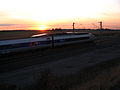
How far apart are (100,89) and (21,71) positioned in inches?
407

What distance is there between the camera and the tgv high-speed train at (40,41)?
87.6 feet

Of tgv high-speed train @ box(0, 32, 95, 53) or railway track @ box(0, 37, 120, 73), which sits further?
tgv high-speed train @ box(0, 32, 95, 53)

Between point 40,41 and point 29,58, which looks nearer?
point 29,58

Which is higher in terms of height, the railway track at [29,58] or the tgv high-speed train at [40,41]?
the tgv high-speed train at [40,41]

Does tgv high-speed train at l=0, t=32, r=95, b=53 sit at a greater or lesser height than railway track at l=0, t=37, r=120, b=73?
greater

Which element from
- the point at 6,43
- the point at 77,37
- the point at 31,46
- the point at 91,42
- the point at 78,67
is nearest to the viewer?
the point at 78,67

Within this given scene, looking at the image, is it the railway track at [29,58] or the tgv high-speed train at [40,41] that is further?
the tgv high-speed train at [40,41]

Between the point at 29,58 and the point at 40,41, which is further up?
the point at 40,41

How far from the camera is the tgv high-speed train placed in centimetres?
2671

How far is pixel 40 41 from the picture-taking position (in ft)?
105

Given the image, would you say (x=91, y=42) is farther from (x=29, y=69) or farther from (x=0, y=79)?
(x=0, y=79)

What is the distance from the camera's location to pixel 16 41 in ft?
91.1

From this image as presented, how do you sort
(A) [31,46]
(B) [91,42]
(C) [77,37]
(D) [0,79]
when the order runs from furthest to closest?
(B) [91,42]
(C) [77,37]
(A) [31,46]
(D) [0,79]

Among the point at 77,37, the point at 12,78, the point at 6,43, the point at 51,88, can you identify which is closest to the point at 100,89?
the point at 51,88
